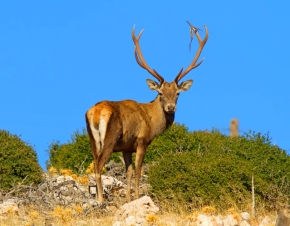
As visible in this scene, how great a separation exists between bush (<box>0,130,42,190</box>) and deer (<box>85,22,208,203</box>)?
1.79 m

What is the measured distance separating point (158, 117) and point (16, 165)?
8.91ft

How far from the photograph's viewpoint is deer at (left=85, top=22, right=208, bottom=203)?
1176cm

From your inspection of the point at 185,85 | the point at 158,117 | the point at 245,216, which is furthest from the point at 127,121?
the point at 245,216

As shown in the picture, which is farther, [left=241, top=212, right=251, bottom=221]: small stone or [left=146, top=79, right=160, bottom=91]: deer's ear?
[left=146, top=79, right=160, bottom=91]: deer's ear

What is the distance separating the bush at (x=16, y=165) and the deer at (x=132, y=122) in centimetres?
179

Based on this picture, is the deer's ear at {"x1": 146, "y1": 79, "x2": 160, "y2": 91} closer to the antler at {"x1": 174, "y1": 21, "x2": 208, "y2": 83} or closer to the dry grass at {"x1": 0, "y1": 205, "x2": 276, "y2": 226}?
the antler at {"x1": 174, "y1": 21, "x2": 208, "y2": 83}

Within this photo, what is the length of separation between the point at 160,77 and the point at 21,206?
375 centimetres

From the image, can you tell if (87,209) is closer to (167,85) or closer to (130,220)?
(130,220)

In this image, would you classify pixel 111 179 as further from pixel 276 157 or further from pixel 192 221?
pixel 192 221

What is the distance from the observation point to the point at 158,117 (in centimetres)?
1331

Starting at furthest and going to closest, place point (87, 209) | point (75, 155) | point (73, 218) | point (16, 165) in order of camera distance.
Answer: point (75, 155)
point (16, 165)
point (87, 209)
point (73, 218)

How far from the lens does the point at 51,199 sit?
1134 centimetres

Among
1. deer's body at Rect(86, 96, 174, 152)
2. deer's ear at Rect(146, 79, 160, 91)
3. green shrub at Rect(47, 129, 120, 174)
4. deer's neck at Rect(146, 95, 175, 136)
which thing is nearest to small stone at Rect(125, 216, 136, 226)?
deer's body at Rect(86, 96, 174, 152)

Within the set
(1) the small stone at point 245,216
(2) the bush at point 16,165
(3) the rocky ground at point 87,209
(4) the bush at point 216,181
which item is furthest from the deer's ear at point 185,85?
(1) the small stone at point 245,216
